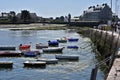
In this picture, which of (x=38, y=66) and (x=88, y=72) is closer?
(x=88, y=72)

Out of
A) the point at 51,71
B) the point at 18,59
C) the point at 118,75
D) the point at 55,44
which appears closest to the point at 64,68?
the point at 51,71

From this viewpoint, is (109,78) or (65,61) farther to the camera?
(65,61)

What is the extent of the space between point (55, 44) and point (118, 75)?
2282 inches

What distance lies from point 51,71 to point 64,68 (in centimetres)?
295

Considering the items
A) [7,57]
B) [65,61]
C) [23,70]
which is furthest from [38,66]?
[7,57]

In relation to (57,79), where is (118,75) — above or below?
above

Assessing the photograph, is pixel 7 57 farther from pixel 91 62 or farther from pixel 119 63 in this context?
pixel 119 63

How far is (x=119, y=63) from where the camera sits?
1278 inches

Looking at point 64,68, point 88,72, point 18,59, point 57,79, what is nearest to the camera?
point 57,79

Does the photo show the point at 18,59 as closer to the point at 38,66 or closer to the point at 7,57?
the point at 7,57

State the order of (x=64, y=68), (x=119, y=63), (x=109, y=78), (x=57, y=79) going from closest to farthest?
(x=109, y=78) < (x=119, y=63) < (x=57, y=79) < (x=64, y=68)

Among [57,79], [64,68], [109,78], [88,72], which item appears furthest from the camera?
[64,68]

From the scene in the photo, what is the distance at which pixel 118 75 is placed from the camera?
26.8m

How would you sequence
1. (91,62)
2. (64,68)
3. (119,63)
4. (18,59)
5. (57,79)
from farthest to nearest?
(18,59) → (91,62) → (64,68) → (57,79) → (119,63)
